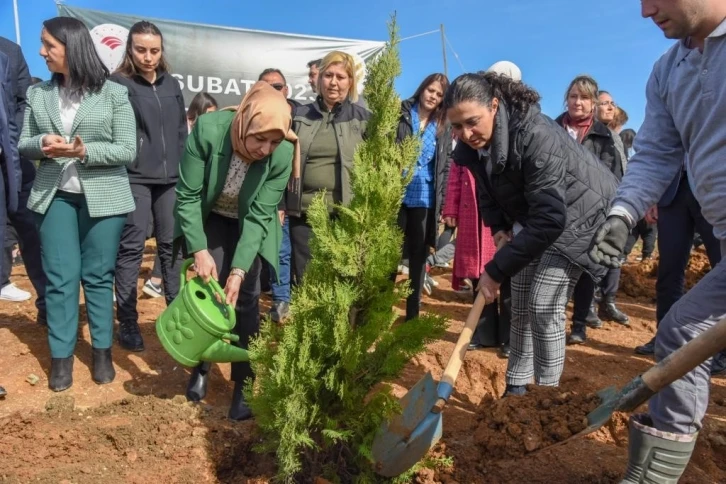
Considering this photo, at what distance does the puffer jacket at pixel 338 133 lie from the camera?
4.64 metres

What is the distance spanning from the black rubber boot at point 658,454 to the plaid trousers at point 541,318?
1.00 m

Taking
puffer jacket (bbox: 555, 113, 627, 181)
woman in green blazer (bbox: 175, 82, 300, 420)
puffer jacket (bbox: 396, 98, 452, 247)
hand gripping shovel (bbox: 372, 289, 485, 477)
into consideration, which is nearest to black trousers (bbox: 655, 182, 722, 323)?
puffer jacket (bbox: 555, 113, 627, 181)

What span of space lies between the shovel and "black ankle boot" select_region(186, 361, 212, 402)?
239 centimetres

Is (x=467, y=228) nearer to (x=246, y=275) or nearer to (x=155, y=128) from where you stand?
(x=246, y=275)

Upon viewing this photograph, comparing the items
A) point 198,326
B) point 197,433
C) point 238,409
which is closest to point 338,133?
point 198,326

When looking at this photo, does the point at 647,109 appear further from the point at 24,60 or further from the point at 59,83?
the point at 24,60

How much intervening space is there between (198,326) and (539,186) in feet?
6.38

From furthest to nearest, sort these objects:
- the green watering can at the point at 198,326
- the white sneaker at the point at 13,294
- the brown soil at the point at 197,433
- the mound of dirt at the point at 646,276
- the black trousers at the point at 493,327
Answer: the mound of dirt at the point at 646,276 < the white sneaker at the point at 13,294 < the black trousers at the point at 493,327 < the green watering can at the point at 198,326 < the brown soil at the point at 197,433

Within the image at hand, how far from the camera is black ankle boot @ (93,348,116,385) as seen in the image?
396 centimetres

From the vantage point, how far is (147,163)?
4.55 meters

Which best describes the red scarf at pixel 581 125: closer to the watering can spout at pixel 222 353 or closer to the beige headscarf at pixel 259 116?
the beige headscarf at pixel 259 116

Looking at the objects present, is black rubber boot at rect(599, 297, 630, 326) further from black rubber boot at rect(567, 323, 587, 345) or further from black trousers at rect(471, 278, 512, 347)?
black trousers at rect(471, 278, 512, 347)

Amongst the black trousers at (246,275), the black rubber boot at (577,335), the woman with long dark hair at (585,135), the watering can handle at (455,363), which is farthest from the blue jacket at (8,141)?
the black rubber boot at (577,335)

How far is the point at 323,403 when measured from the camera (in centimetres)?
277
